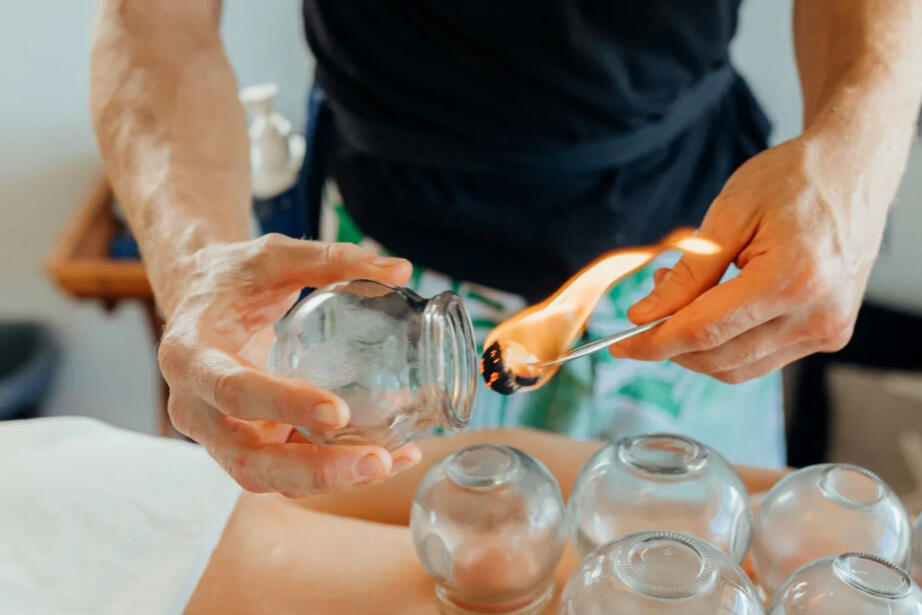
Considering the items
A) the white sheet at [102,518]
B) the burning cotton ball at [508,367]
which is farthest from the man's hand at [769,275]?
the white sheet at [102,518]

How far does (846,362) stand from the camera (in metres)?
1.64

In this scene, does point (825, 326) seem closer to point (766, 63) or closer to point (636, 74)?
point (636, 74)

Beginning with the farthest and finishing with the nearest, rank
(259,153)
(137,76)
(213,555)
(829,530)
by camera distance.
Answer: (259,153), (137,76), (213,555), (829,530)

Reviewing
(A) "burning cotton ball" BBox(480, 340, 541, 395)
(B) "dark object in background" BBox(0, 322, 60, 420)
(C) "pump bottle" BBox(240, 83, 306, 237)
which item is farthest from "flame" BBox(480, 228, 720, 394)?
(B) "dark object in background" BBox(0, 322, 60, 420)

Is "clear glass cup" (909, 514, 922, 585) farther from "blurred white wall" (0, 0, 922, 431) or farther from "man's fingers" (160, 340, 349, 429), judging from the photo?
"blurred white wall" (0, 0, 922, 431)

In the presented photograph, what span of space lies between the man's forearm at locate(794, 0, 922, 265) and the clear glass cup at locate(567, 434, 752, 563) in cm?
20

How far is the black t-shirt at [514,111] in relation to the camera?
0.80 m

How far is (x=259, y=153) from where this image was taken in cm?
147

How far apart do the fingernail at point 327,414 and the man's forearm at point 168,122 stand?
27 cm

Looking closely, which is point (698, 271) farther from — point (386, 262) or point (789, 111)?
point (789, 111)

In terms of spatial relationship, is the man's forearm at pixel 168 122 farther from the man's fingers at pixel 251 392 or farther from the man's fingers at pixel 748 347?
the man's fingers at pixel 748 347

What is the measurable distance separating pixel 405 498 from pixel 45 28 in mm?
1441

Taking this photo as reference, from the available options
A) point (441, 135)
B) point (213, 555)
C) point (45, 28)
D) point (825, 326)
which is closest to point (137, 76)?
point (441, 135)

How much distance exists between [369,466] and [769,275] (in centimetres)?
28
